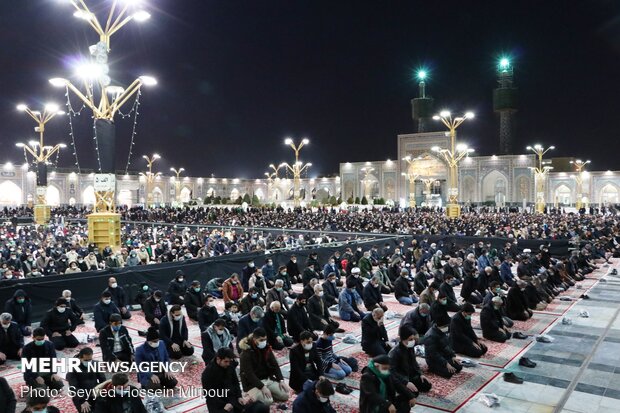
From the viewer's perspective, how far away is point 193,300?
10031mm

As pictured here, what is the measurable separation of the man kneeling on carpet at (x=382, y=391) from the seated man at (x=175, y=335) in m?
3.36

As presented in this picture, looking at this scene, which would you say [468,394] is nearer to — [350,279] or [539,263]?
[350,279]

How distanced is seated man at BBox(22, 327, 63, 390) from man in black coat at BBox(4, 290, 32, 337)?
102 inches

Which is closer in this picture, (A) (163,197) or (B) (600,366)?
(B) (600,366)

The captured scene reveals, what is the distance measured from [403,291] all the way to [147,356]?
6845mm

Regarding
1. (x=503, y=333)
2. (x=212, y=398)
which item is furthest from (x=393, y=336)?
(x=212, y=398)

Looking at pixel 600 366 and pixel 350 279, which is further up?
pixel 350 279

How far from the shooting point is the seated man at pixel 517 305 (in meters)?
9.74

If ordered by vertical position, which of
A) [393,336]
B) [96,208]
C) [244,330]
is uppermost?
[96,208]

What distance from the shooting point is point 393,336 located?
8836 millimetres

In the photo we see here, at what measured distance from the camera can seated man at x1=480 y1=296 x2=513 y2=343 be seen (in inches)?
328

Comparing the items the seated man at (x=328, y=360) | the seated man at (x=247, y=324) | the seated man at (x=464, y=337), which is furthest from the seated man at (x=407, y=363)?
the seated man at (x=247, y=324)

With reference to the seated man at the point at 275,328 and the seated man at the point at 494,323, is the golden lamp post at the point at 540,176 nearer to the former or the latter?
the seated man at the point at 494,323

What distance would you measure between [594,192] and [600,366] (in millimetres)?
50905
